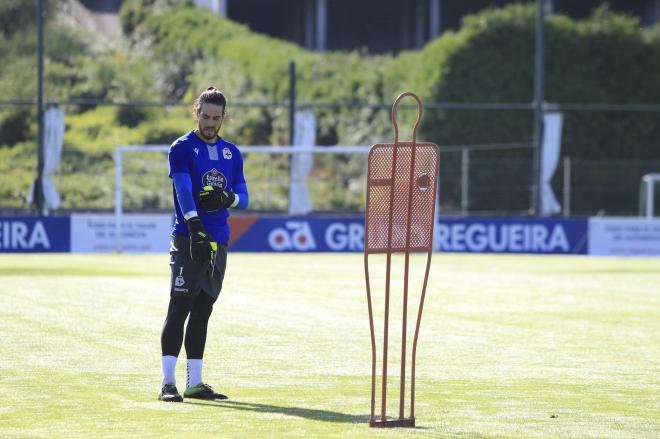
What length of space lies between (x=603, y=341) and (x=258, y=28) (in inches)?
1552

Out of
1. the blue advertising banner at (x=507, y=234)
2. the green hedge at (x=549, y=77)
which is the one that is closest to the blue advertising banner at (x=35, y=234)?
the blue advertising banner at (x=507, y=234)

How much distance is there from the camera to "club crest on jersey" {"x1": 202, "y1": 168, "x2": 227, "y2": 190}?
921 centimetres

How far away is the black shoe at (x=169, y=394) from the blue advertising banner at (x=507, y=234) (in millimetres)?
21439

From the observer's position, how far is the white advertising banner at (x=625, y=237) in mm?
29719

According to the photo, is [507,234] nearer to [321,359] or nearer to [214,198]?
[321,359]

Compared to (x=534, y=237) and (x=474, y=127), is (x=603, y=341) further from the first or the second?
(x=474, y=127)

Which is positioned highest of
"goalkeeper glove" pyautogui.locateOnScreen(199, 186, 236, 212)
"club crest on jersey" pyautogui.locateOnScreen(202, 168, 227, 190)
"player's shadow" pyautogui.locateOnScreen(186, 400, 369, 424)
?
"club crest on jersey" pyautogui.locateOnScreen(202, 168, 227, 190)

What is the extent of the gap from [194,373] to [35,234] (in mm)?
19673

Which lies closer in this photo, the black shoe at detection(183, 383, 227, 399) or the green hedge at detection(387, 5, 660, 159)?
the black shoe at detection(183, 383, 227, 399)

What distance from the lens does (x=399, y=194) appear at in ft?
26.7

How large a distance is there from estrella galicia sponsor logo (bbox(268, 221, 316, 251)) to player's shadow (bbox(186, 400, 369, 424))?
20.4 m

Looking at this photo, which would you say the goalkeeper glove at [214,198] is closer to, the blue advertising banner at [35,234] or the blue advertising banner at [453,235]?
the blue advertising banner at [35,234]

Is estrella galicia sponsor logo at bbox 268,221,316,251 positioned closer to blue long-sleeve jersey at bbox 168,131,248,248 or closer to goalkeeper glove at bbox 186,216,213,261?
blue long-sleeve jersey at bbox 168,131,248,248

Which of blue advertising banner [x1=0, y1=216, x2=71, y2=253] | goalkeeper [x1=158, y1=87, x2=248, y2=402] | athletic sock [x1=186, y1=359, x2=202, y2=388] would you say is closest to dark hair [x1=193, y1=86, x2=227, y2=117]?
goalkeeper [x1=158, y1=87, x2=248, y2=402]
